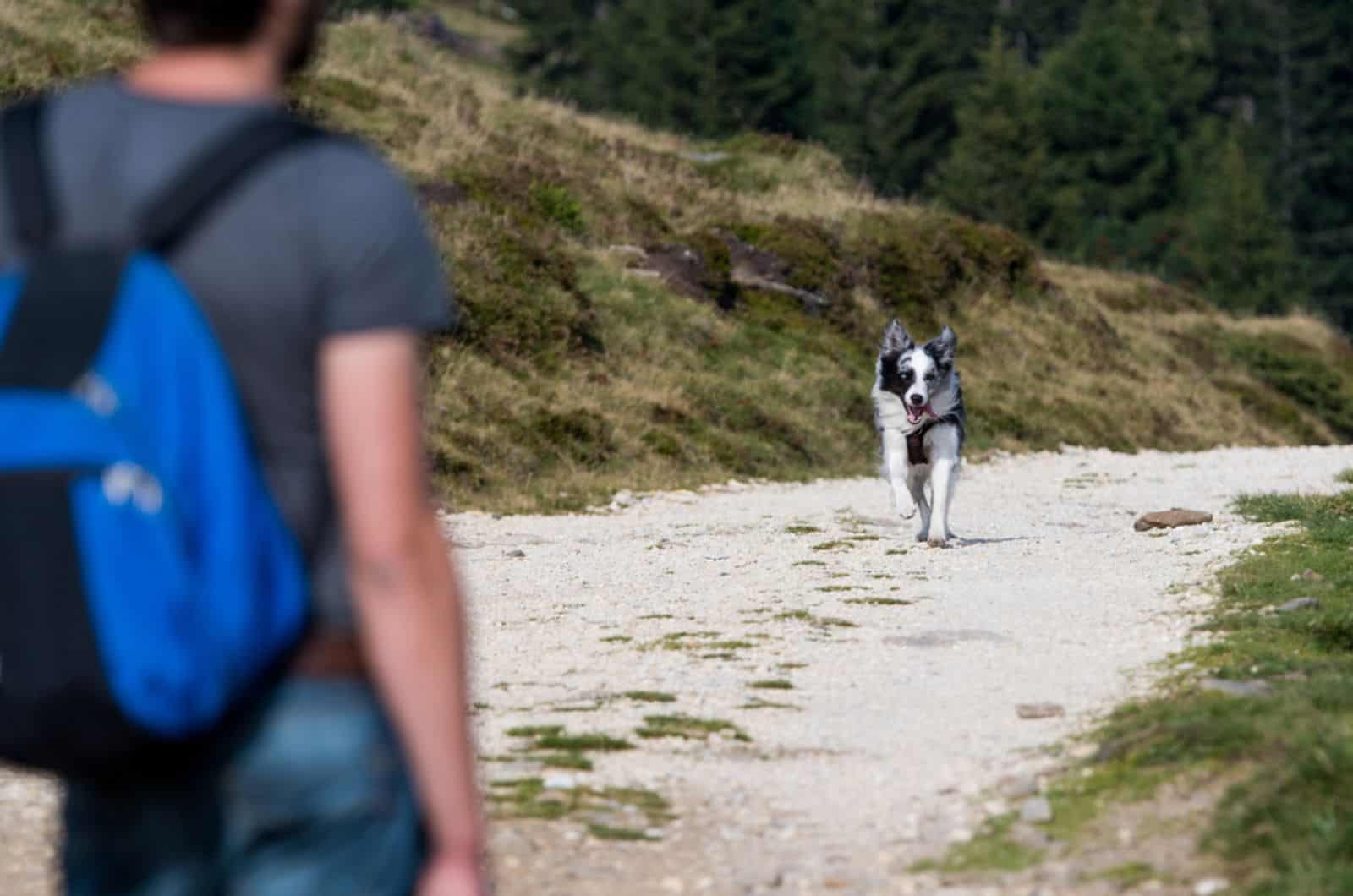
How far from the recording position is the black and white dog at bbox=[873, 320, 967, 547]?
14891mm

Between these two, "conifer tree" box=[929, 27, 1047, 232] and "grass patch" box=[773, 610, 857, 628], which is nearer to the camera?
"grass patch" box=[773, 610, 857, 628]

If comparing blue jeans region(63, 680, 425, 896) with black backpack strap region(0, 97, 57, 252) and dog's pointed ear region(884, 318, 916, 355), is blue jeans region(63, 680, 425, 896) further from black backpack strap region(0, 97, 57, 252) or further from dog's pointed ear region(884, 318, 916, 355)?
dog's pointed ear region(884, 318, 916, 355)

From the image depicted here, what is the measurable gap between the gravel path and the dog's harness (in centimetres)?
71

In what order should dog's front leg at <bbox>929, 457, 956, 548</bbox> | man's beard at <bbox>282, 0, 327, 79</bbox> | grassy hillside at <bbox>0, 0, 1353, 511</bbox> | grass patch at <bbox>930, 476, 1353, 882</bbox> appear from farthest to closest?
grassy hillside at <bbox>0, 0, 1353, 511</bbox>
dog's front leg at <bbox>929, 457, 956, 548</bbox>
grass patch at <bbox>930, 476, 1353, 882</bbox>
man's beard at <bbox>282, 0, 327, 79</bbox>

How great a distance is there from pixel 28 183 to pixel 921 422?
42.2 feet

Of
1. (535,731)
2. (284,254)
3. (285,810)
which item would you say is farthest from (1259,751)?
(284,254)

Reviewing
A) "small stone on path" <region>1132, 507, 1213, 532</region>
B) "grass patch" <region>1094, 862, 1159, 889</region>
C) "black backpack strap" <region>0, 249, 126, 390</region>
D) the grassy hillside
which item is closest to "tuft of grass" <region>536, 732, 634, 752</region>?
"grass patch" <region>1094, 862, 1159, 889</region>

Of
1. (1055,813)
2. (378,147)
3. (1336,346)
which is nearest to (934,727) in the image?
(1055,813)

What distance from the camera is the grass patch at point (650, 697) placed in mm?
8311

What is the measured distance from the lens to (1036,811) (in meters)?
6.00

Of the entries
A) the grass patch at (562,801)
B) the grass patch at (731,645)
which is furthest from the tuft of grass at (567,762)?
the grass patch at (731,645)

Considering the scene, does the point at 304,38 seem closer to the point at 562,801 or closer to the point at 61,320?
the point at 61,320

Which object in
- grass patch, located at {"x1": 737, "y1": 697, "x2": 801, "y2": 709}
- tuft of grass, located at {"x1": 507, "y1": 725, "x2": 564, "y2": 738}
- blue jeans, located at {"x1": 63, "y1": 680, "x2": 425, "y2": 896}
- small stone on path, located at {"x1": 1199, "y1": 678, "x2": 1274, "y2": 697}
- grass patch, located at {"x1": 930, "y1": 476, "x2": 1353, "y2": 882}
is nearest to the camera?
blue jeans, located at {"x1": 63, "y1": 680, "x2": 425, "y2": 896}

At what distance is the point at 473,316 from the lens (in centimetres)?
2362
